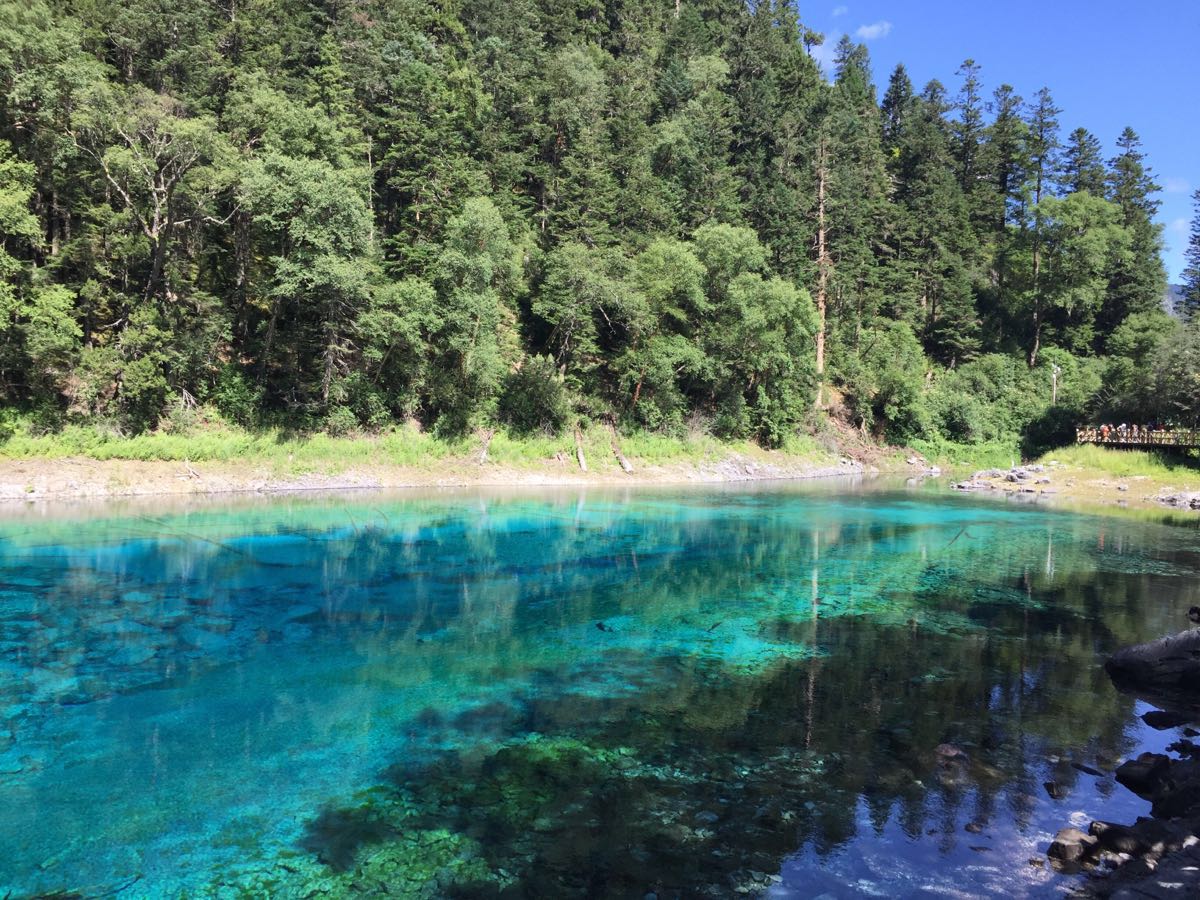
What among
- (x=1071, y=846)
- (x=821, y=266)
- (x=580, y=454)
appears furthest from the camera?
(x=821, y=266)

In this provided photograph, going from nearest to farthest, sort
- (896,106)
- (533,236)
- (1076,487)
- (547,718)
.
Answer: (547,718) < (1076,487) < (533,236) < (896,106)

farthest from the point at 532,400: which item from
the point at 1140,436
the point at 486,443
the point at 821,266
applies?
the point at 1140,436

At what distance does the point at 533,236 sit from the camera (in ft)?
135

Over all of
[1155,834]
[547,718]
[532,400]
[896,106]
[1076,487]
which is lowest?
[547,718]

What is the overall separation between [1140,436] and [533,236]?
35151mm

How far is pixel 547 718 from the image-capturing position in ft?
27.3

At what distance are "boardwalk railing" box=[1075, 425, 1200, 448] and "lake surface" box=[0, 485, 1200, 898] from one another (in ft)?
72.8

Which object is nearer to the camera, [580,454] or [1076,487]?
[1076,487]

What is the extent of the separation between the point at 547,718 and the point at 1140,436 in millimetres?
41991

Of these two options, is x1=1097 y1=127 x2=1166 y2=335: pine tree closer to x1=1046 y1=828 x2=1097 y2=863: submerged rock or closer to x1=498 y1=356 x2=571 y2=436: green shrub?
x1=498 y1=356 x2=571 y2=436: green shrub

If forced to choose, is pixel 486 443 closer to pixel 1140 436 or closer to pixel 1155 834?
pixel 1155 834

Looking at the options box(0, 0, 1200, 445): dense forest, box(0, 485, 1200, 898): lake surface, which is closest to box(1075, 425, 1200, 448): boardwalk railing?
box(0, 0, 1200, 445): dense forest

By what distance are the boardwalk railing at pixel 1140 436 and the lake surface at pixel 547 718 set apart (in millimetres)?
22182

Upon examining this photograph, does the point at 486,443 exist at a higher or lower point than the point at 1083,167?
lower
